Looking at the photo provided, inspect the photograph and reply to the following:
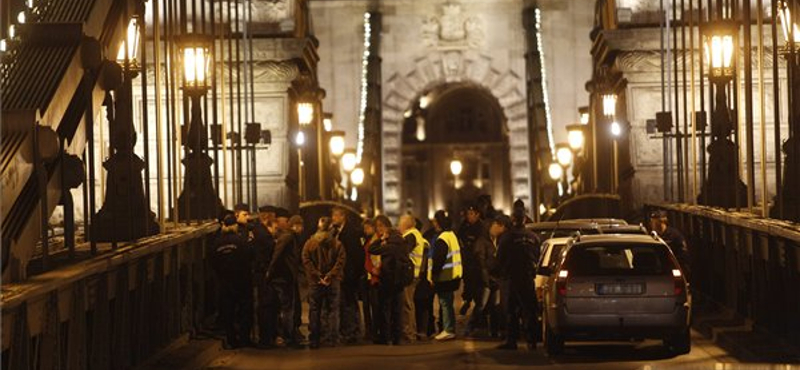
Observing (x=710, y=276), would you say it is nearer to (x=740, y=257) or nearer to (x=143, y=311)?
(x=740, y=257)

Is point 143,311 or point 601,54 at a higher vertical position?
point 601,54

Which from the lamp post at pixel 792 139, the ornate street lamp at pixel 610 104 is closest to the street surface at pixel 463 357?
the lamp post at pixel 792 139

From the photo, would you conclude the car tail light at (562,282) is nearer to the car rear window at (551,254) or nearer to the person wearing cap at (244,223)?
the car rear window at (551,254)

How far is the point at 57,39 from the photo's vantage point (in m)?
16.5

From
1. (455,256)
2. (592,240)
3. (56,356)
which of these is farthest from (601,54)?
(56,356)

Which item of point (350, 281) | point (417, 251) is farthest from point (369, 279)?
point (417, 251)

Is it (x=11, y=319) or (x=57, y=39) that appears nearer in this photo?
A: (x=11, y=319)

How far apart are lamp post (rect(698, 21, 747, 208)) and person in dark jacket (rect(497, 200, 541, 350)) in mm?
6853

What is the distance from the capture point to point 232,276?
69.0 ft

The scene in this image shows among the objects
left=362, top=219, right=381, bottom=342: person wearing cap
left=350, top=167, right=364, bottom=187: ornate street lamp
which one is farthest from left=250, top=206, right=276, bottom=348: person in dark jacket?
left=350, top=167, right=364, bottom=187: ornate street lamp

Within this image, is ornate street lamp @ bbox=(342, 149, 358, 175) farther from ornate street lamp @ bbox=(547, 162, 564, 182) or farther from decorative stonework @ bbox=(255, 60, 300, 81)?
decorative stonework @ bbox=(255, 60, 300, 81)

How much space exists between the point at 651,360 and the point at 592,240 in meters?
1.47

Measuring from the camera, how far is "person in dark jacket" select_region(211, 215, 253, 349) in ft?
68.6

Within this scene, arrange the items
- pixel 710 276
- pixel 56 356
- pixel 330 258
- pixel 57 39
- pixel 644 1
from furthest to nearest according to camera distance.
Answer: pixel 644 1
pixel 710 276
pixel 330 258
pixel 57 39
pixel 56 356
